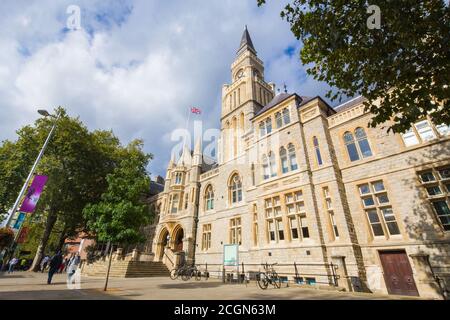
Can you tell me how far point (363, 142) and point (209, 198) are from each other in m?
16.3

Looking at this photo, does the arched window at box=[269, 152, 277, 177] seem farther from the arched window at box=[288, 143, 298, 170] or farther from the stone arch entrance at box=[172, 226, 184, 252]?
the stone arch entrance at box=[172, 226, 184, 252]

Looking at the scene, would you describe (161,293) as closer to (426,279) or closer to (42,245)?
(426,279)

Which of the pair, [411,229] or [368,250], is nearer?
[411,229]

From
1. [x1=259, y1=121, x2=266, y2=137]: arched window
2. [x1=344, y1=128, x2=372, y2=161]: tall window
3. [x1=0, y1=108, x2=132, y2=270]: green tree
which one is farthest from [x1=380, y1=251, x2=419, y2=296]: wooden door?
[x1=0, y1=108, x2=132, y2=270]: green tree

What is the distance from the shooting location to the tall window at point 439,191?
424 inches

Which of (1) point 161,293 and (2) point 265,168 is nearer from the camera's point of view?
(1) point 161,293

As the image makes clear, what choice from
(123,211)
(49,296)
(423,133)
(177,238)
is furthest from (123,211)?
(177,238)

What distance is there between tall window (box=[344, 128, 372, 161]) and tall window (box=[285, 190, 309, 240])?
427 centimetres

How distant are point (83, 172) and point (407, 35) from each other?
2982 centimetres

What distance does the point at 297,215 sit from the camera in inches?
603

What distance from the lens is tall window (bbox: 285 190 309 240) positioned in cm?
1493

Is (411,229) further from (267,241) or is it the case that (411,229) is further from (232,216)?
(232,216)

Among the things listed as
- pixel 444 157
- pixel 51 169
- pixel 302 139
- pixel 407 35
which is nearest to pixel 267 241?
pixel 302 139

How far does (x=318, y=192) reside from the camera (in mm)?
14781
